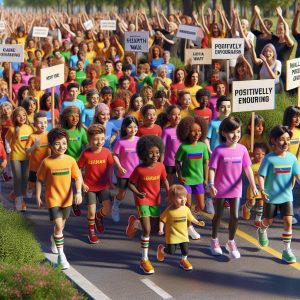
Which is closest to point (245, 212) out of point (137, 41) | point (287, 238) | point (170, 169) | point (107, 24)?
point (170, 169)

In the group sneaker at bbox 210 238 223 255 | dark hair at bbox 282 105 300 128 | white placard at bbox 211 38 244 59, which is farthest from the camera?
white placard at bbox 211 38 244 59

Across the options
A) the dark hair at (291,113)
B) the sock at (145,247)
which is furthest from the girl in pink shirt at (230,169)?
the dark hair at (291,113)

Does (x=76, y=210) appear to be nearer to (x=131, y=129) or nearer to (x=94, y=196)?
(x=94, y=196)

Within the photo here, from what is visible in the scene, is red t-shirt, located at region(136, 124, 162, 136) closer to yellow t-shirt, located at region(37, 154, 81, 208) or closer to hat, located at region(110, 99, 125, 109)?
hat, located at region(110, 99, 125, 109)

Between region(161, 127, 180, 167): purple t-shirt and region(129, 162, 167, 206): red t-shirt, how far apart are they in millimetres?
1668

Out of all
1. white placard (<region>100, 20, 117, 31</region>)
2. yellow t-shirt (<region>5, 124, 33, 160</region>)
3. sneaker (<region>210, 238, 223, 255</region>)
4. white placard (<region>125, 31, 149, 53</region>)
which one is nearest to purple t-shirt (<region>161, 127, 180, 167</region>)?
sneaker (<region>210, 238, 223, 255</region>)

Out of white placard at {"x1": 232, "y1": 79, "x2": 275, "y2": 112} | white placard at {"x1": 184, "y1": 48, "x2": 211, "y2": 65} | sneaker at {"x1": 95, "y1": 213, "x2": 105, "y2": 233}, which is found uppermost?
white placard at {"x1": 184, "y1": 48, "x2": 211, "y2": 65}

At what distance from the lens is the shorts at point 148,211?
8.70 m

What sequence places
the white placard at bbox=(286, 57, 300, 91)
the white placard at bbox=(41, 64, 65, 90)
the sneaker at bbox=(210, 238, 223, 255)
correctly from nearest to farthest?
the sneaker at bbox=(210, 238, 223, 255) < the white placard at bbox=(286, 57, 300, 91) < the white placard at bbox=(41, 64, 65, 90)

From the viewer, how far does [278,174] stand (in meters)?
8.80

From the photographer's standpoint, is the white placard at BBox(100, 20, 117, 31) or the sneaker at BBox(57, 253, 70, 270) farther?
the white placard at BBox(100, 20, 117, 31)

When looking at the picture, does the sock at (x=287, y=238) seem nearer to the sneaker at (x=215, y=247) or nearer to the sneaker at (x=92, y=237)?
the sneaker at (x=215, y=247)

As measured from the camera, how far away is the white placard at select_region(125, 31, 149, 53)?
1725 centimetres

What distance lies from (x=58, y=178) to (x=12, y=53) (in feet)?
23.3
